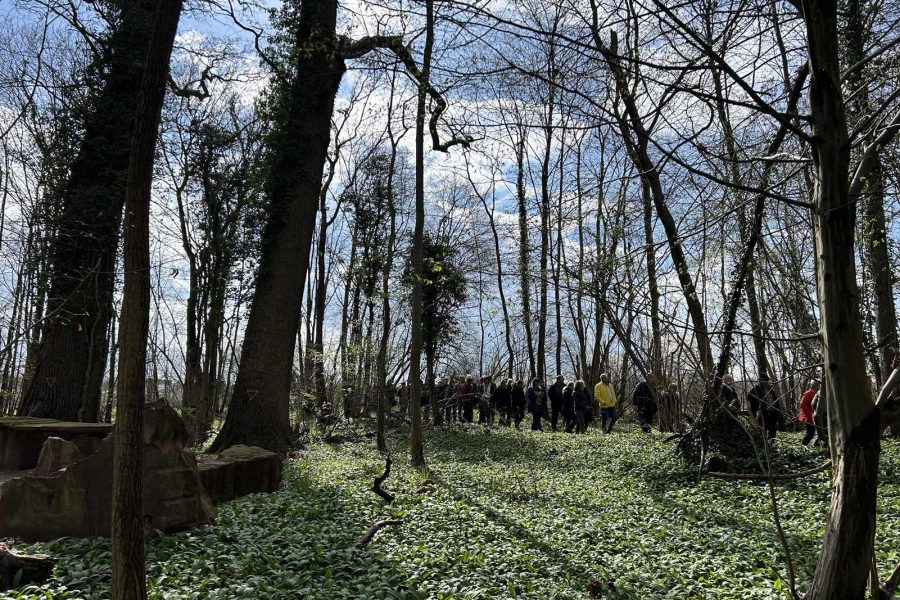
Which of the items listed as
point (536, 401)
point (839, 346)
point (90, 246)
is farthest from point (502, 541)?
point (536, 401)

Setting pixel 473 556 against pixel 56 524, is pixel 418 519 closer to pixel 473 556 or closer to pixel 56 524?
pixel 473 556

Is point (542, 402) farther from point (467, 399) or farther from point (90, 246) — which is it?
point (90, 246)

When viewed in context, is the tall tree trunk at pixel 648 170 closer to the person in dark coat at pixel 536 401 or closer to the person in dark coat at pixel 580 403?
the person in dark coat at pixel 580 403

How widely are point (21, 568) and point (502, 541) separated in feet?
12.9

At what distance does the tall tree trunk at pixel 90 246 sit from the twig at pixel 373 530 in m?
8.35

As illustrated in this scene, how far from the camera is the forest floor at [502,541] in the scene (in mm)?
4625

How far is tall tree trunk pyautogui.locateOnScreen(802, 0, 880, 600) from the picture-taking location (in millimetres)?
2072

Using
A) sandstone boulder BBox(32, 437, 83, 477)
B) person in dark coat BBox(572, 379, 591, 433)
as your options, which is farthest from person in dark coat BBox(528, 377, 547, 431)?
sandstone boulder BBox(32, 437, 83, 477)

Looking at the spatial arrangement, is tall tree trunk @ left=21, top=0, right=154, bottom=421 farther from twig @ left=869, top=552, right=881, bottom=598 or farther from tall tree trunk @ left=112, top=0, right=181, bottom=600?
twig @ left=869, top=552, right=881, bottom=598

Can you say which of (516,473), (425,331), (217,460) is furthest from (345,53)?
(425,331)

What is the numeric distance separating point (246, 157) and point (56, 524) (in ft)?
40.8

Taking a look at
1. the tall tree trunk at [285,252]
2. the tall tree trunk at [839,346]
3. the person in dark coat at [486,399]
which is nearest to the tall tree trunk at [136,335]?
the tall tree trunk at [839,346]

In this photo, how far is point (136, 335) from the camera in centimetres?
298

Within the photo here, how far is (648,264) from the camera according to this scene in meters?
4.19
